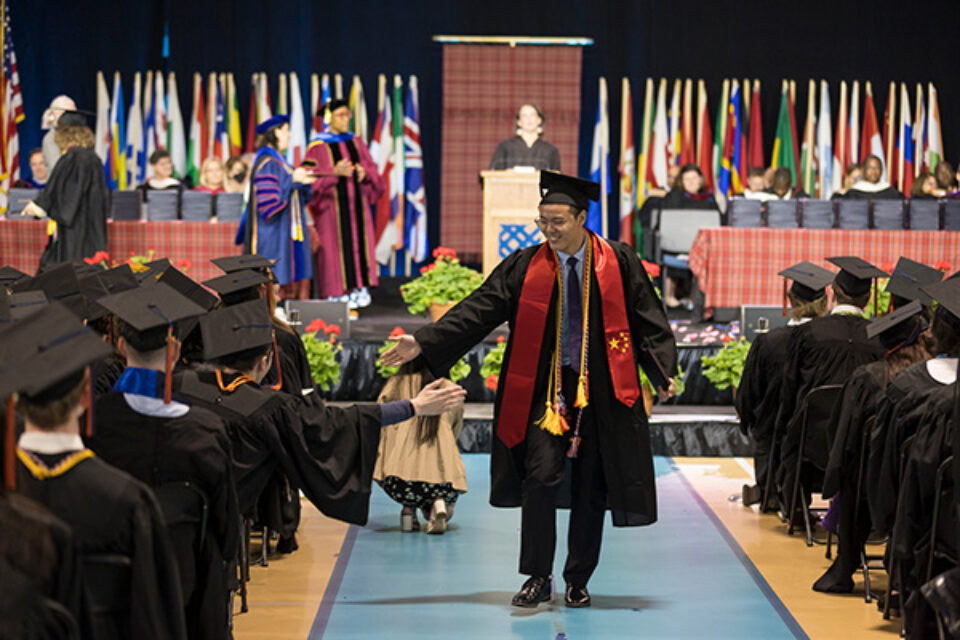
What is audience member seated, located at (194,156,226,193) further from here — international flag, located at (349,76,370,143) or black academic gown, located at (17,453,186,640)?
black academic gown, located at (17,453,186,640)

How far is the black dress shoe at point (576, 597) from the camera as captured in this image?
5.53m

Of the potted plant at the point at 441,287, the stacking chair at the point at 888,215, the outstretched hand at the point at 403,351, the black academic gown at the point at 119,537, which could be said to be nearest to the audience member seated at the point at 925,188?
the stacking chair at the point at 888,215

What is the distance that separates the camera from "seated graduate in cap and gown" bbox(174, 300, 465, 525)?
450 cm

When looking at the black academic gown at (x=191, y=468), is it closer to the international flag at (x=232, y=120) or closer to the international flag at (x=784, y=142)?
the international flag at (x=232, y=120)

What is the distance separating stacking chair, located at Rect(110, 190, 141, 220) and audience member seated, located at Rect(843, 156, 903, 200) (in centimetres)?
633

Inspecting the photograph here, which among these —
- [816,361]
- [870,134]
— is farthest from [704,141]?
[816,361]

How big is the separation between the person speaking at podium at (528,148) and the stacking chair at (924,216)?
126 inches

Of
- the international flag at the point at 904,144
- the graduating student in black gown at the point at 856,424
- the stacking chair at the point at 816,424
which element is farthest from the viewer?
the international flag at the point at 904,144

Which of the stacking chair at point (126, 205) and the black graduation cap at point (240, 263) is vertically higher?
the stacking chair at point (126, 205)

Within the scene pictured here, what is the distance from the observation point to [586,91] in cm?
1631

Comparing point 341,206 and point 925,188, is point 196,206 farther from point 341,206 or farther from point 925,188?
point 925,188

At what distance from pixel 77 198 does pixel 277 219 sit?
170cm

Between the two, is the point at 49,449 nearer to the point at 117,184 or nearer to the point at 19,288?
the point at 19,288

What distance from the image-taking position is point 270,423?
452cm
